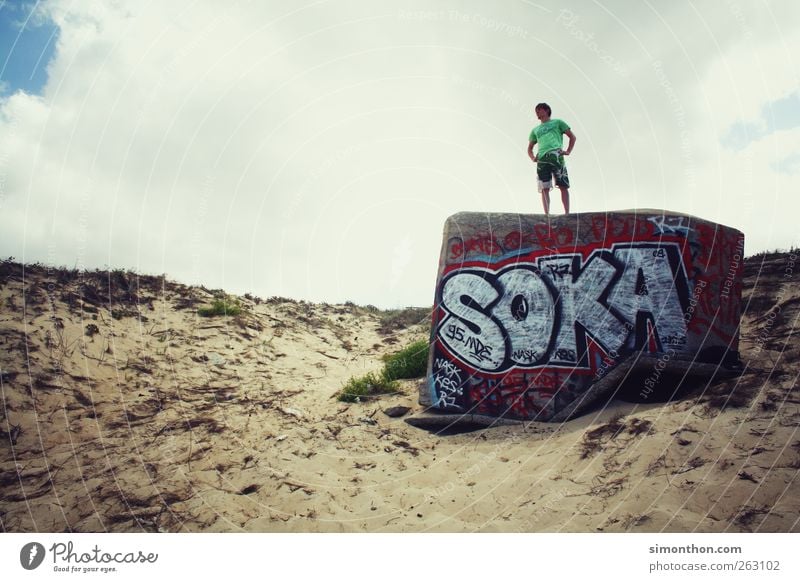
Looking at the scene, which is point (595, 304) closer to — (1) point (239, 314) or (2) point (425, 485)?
(2) point (425, 485)

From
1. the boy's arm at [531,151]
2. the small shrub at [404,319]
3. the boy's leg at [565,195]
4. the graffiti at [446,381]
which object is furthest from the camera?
the small shrub at [404,319]

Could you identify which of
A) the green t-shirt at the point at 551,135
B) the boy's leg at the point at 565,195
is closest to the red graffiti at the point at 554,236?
the boy's leg at the point at 565,195

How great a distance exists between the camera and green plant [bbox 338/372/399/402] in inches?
284

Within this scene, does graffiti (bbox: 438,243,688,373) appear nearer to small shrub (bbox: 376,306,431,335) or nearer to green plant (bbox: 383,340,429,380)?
green plant (bbox: 383,340,429,380)

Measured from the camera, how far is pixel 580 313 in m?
6.05

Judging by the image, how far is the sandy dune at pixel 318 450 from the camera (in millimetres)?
3367

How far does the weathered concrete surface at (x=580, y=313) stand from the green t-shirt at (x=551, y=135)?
1.72 metres

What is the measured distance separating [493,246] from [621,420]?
3142 mm

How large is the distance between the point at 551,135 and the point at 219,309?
356 inches

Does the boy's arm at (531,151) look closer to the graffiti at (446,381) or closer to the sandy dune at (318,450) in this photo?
the graffiti at (446,381)

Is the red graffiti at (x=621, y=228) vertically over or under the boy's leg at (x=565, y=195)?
under

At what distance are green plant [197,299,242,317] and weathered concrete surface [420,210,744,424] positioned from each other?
661 centimetres

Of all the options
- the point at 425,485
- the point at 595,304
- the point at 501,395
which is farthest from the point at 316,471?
the point at 595,304

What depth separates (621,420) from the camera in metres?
4.75
